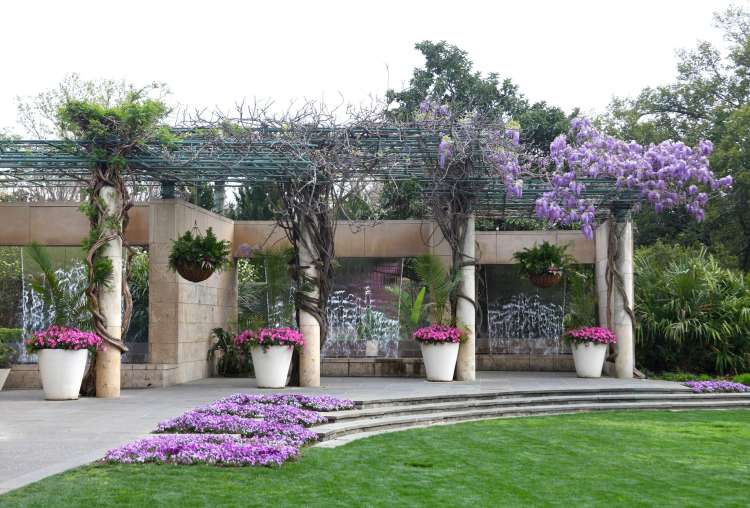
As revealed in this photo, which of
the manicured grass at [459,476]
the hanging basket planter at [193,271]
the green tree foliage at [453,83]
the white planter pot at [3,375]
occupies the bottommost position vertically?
the manicured grass at [459,476]

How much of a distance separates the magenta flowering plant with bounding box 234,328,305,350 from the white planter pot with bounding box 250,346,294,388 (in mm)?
74

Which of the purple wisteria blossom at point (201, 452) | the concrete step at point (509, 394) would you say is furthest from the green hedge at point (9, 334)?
the purple wisteria blossom at point (201, 452)

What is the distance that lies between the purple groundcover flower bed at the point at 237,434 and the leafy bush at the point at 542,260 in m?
6.67

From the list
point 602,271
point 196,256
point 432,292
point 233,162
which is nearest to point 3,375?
point 196,256

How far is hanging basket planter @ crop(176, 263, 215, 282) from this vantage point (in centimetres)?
1512

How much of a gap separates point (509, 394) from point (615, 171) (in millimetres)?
4781

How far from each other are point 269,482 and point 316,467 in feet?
2.51

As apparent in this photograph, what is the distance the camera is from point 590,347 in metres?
17.1

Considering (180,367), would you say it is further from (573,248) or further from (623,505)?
(623,505)

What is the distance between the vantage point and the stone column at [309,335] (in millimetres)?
15469

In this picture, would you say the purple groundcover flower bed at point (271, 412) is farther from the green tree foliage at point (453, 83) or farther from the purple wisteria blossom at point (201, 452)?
the green tree foliage at point (453, 83)

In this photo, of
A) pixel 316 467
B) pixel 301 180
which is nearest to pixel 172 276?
pixel 301 180

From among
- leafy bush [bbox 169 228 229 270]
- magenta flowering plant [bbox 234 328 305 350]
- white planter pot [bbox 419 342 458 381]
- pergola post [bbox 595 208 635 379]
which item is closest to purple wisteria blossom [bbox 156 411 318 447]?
magenta flowering plant [bbox 234 328 305 350]

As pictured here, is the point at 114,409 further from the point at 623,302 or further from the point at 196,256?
the point at 623,302
